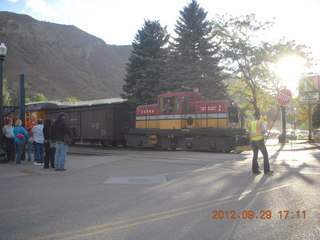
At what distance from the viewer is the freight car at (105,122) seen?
21562 mm

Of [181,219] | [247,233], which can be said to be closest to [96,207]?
[181,219]

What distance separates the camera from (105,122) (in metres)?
21.8

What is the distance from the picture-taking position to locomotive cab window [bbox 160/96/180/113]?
696 inches

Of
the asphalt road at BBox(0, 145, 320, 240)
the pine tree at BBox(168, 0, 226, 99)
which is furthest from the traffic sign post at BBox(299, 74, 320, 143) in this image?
the asphalt road at BBox(0, 145, 320, 240)

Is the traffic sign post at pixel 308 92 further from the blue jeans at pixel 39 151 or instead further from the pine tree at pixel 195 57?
the blue jeans at pixel 39 151

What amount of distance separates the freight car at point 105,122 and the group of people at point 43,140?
879cm

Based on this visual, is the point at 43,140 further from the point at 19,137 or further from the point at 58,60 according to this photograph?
the point at 58,60

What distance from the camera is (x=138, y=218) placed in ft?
15.3

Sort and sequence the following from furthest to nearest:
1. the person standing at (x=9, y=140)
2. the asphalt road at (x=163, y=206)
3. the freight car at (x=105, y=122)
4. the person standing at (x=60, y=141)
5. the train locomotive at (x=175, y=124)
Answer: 1. the freight car at (x=105, y=122)
2. the train locomotive at (x=175, y=124)
3. the person standing at (x=9, y=140)
4. the person standing at (x=60, y=141)
5. the asphalt road at (x=163, y=206)

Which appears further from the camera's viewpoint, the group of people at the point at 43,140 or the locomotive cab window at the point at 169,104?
the locomotive cab window at the point at 169,104

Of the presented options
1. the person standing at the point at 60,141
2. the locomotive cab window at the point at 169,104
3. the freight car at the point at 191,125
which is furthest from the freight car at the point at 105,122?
the person standing at the point at 60,141

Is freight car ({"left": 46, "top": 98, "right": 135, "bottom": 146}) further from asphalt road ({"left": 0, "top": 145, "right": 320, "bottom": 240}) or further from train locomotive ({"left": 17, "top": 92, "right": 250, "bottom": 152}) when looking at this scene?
asphalt road ({"left": 0, "top": 145, "right": 320, "bottom": 240})
